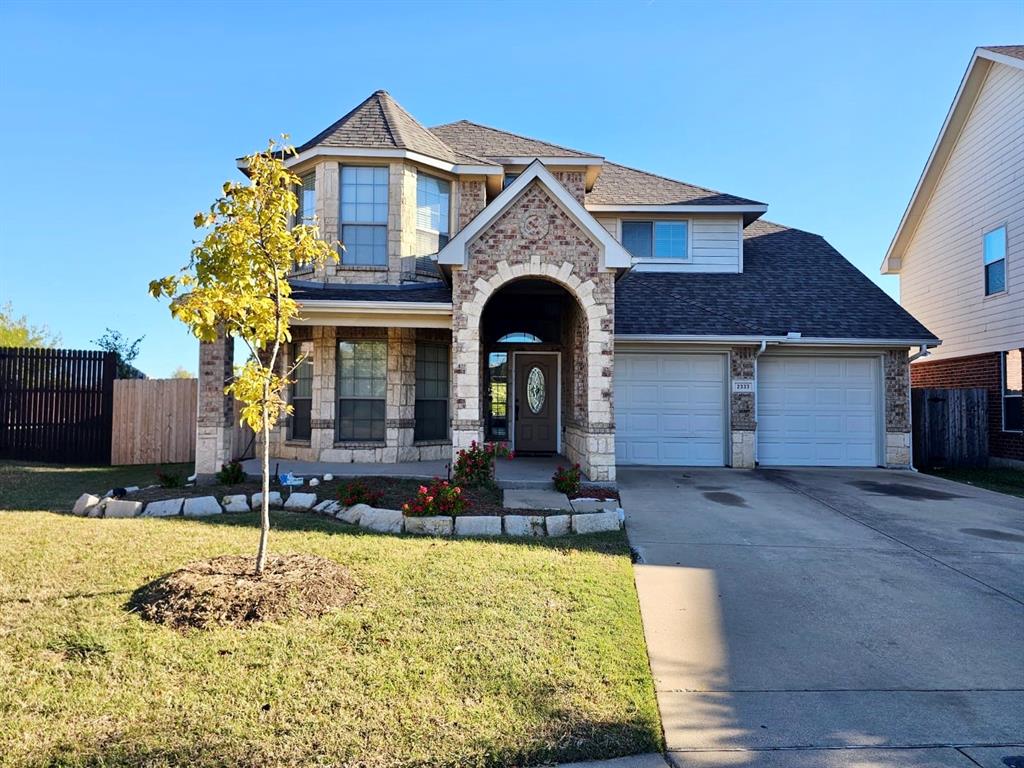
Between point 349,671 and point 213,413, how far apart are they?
7.73m

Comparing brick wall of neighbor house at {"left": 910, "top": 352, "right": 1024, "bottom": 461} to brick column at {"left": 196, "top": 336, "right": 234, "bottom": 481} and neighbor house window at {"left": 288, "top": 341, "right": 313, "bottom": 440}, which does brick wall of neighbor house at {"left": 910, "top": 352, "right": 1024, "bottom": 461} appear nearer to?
neighbor house window at {"left": 288, "top": 341, "right": 313, "bottom": 440}

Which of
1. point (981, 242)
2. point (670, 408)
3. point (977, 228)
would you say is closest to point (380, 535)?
point (670, 408)

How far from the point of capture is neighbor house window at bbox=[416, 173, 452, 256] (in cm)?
1260

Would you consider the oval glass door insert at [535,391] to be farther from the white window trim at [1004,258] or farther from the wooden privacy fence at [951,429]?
the white window trim at [1004,258]

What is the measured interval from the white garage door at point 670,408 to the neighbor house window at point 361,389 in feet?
17.1

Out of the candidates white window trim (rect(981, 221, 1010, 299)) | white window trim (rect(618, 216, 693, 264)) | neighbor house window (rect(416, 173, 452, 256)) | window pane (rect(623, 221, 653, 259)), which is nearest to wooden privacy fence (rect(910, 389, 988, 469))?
white window trim (rect(981, 221, 1010, 299))

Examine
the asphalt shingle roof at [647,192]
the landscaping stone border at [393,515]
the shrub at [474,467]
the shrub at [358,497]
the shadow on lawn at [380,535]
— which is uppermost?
the asphalt shingle roof at [647,192]

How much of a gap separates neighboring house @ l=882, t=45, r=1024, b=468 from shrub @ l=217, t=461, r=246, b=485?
16233mm

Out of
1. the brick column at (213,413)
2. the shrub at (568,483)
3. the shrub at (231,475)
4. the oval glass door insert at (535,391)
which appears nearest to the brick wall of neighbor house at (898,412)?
the oval glass door insert at (535,391)

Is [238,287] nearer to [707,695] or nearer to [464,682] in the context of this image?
[464,682]

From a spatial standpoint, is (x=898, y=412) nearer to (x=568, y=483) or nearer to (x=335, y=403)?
(x=568, y=483)

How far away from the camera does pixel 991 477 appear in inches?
490

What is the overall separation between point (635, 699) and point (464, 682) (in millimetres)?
1025

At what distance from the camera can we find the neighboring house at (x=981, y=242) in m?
13.4
